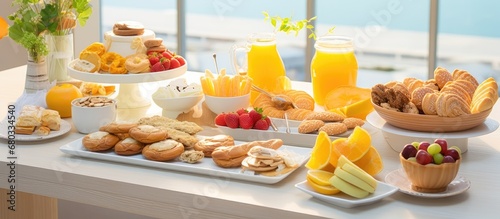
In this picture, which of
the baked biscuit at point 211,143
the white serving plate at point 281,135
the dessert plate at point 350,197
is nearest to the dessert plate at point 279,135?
the white serving plate at point 281,135

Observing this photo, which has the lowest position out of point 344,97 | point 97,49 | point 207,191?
point 207,191

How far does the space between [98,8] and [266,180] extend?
9.82 feet

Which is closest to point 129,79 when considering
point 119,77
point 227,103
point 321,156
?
point 119,77

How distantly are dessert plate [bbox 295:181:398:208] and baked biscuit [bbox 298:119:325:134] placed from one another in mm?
333

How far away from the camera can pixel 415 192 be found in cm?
162

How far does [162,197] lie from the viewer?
1701mm

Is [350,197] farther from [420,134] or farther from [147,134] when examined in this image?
[147,134]

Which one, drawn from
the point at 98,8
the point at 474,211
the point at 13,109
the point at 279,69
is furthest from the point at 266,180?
the point at 98,8

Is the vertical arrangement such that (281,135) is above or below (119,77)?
below

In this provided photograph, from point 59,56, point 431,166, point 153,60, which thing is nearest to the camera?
point 431,166

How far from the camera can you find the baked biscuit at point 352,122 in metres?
1.99

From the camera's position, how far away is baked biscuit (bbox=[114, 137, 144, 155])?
187 centimetres

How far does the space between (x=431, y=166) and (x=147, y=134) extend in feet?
2.05

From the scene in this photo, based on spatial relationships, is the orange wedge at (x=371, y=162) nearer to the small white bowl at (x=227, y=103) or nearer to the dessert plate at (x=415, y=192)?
the dessert plate at (x=415, y=192)
